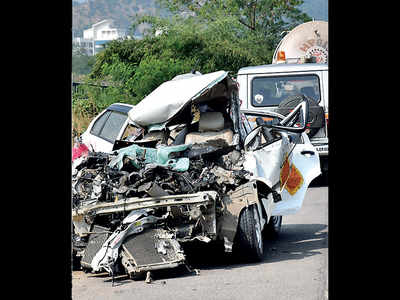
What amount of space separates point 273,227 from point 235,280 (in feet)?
8.71

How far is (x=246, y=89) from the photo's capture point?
14453mm

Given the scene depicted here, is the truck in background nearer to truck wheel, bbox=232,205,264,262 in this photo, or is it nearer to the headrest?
the headrest

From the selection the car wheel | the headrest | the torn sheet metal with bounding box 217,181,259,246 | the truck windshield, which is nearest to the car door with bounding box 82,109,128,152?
the headrest

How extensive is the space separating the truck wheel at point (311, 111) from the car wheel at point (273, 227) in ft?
14.1

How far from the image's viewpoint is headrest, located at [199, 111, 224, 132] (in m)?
8.19

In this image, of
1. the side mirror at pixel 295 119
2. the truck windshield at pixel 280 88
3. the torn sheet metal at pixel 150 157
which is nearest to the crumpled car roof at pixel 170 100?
the torn sheet metal at pixel 150 157

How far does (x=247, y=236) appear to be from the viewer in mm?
7188

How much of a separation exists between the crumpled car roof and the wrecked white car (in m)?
0.01

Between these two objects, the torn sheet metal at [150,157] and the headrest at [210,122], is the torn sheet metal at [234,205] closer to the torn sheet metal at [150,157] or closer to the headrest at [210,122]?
the torn sheet metal at [150,157]

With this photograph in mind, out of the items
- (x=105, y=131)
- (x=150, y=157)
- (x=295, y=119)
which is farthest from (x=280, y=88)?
(x=150, y=157)

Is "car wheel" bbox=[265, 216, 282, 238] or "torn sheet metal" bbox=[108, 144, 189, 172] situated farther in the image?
"car wheel" bbox=[265, 216, 282, 238]

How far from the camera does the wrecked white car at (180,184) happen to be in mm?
6828
